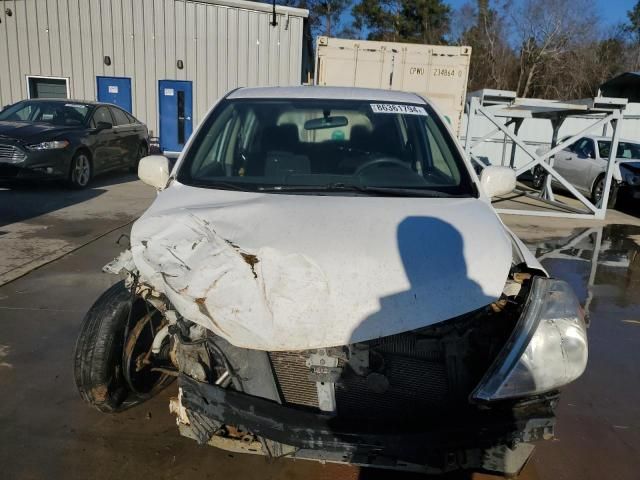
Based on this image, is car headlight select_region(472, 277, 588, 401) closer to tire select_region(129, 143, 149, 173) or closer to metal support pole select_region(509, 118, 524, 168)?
metal support pole select_region(509, 118, 524, 168)

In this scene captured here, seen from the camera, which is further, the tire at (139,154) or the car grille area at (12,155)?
the tire at (139,154)

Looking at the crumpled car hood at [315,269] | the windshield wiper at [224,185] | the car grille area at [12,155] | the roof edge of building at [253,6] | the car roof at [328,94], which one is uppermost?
the roof edge of building at [253,6]

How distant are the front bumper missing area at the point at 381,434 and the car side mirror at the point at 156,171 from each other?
5.06ft

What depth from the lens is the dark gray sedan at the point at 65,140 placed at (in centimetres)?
868

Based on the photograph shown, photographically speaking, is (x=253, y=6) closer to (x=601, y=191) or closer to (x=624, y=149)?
(x=601, y=191)

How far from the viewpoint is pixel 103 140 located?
34.0 ft

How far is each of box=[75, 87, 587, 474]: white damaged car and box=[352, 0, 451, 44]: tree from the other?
128ft

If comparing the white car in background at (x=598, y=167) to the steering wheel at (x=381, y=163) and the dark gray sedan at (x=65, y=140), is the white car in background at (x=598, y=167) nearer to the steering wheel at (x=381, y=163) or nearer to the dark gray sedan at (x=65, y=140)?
the steering wheel at (x=381, y=163)

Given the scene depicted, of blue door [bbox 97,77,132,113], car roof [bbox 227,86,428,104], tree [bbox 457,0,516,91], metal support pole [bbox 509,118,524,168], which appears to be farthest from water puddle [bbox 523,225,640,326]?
tree [bbox 457,0,516,91]

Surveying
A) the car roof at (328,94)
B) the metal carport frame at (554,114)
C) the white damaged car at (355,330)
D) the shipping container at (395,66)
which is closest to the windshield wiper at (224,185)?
the white damaged car at (355,330)

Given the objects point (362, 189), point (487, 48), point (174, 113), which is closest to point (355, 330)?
point (362, 189)

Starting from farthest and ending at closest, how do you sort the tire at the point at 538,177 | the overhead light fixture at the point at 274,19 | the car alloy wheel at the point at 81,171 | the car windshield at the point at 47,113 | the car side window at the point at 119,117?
1. the overhead light fixture at the point at 274,19
2. the tire at the point at 538,177
3. the car side window at the point at 119,117
4. the car windshield at the point at 47,113
5. the car alloy wheel at the point at 81,171

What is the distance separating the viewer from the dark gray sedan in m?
A: 8.68

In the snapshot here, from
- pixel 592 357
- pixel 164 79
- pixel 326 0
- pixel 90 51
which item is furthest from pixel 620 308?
pixel 326 0
